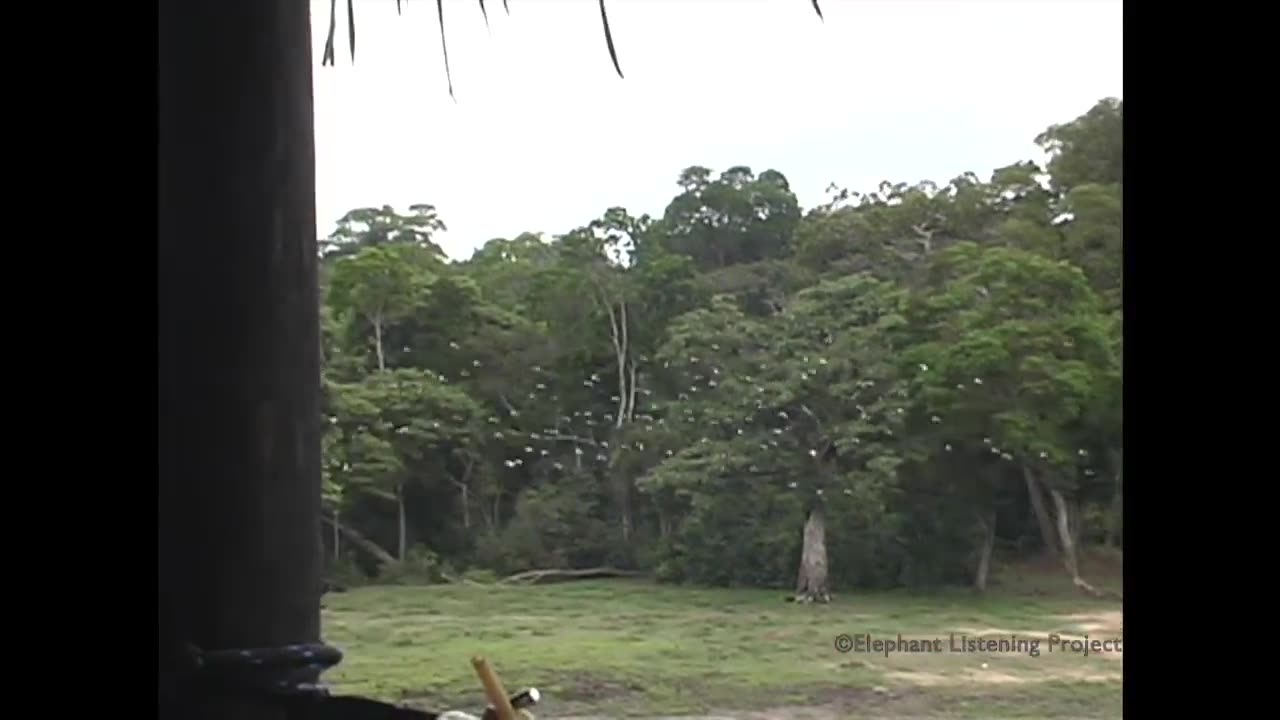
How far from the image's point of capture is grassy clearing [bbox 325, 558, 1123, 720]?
2.52m

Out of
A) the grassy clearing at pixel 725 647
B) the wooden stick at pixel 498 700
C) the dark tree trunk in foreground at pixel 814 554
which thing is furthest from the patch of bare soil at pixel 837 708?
the wooden stick at pixel 498 700

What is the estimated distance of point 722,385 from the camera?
2.88 m

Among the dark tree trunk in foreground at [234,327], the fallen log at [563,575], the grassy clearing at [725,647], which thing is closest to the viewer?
the dark tree trunk in foreground at [234,327]

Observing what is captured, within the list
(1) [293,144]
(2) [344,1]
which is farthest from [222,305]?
(2) [344,1]

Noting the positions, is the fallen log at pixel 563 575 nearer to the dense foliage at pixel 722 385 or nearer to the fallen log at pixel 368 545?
the dense foliage at pixel 722 385

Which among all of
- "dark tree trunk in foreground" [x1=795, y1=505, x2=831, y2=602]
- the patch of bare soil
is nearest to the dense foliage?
"dark tree trunk in foreground" [x1=795, y1=505, x2=831, y2=602]

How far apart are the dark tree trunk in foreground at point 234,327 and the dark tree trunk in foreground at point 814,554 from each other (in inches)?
91.1

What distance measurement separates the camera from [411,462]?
2.84 meters

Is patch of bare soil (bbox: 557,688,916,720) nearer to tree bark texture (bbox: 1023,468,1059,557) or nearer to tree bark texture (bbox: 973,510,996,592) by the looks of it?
tree bark texture (bbox: 973,510,996,592)

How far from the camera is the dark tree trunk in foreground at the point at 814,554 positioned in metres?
2.72

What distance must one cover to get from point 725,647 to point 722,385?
51 centimetres
